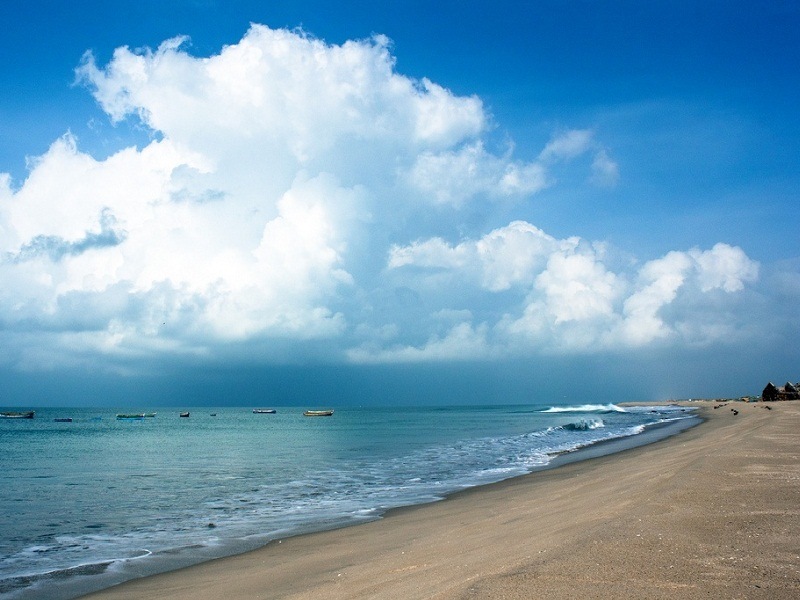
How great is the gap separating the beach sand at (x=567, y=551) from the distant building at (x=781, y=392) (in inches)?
3886

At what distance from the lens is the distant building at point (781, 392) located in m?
99.1

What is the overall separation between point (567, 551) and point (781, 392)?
11658 cm

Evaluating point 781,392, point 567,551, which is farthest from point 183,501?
point 781,392

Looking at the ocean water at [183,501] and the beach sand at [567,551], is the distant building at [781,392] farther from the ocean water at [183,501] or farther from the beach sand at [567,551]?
the beach sand at [567,551]

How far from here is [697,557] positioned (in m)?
7.63

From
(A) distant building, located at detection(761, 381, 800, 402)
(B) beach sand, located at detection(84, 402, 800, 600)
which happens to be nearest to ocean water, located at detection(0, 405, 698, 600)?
(B) beach sand, located at detection(84, 402, 800, 600)

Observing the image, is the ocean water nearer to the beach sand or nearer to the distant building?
the beach sand

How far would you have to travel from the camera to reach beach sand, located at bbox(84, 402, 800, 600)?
22.5 ft

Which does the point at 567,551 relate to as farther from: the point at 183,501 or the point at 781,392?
the point at 781,392

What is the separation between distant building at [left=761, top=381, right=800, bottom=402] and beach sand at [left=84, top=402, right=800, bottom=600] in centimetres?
9871

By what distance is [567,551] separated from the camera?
825cm

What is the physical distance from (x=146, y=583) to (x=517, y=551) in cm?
802

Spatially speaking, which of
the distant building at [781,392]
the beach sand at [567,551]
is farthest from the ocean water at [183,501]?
the distant building at [781,392]

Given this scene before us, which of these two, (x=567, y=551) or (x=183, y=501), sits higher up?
(x=567, y=551)
